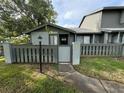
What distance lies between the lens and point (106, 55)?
8516mm

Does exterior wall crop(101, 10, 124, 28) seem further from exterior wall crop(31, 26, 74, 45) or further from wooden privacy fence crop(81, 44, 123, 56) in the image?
exterior wall crop(31, 26, 74, 45)

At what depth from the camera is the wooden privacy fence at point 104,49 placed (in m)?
8.34

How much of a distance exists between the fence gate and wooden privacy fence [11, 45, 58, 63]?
0.31 m

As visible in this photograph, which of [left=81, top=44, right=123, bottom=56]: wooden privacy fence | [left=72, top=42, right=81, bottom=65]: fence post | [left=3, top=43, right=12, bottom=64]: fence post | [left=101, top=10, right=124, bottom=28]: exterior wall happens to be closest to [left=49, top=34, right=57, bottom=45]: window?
[left=81, top=44, right=123, bottom=56]: wooden privacy fence

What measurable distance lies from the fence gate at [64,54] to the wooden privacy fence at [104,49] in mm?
2691

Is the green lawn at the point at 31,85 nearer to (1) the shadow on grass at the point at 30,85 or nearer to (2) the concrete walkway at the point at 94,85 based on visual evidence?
(1) the shadow on grass at the point at 30,85

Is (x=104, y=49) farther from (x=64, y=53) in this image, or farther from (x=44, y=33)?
(x=44, y=33)

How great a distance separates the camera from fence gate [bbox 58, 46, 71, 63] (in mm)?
6395

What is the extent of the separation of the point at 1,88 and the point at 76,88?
2.75 meters

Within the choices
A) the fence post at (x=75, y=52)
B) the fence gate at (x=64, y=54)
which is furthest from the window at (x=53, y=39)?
the fence post at (x=75, y=52)

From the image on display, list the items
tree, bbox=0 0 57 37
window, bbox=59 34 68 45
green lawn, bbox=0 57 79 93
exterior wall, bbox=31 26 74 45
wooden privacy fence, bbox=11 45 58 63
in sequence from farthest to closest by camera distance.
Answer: tree, bbox=0 0 57 37 < window, bbox=59 34 68 45 < exterior wall, bbox=31 26 74 45 < wooden privacy fence, bbox=11 45 58 63 < green lawn, bbox=0 57 79 93

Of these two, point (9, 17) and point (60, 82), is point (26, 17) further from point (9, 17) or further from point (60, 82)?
point (60, 82)

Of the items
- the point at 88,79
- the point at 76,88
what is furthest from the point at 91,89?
the point at 88,79

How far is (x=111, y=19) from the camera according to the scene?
41.1 ft
